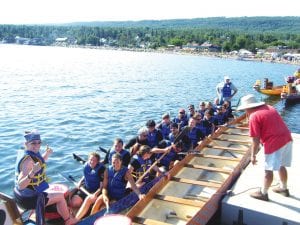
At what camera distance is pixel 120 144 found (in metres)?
9.60

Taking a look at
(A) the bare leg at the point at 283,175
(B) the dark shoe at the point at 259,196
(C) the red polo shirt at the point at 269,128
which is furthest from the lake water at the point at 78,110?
(C) the red polo shirt at the point at 269,128

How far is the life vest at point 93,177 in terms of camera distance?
28.5 ft

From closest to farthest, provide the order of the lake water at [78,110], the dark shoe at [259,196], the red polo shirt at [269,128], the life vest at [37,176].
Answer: the life vest at [37,176]
the red polo shirt at [269,128]
the dark shoe at [259,196]
the lake water at [78,110]

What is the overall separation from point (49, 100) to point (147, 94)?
895 centimetres

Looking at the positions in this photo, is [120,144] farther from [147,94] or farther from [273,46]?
[273,46]

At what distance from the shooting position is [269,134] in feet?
27.2

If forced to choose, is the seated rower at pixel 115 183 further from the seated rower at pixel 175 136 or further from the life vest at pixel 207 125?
the life vest at pixel 207 125

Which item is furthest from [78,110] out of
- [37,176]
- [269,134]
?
[37,176]

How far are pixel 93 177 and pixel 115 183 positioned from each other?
61 centimetres

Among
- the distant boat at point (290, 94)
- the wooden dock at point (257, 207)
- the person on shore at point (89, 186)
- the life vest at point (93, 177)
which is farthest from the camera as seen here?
the distant boat at point (290, 94)

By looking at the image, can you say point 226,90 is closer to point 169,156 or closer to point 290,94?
point 169,156

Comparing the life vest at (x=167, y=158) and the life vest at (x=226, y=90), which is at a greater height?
the life vest at (x=226, y=90)

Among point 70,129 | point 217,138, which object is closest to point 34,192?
point 217,138

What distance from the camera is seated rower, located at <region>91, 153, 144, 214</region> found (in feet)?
27.0
